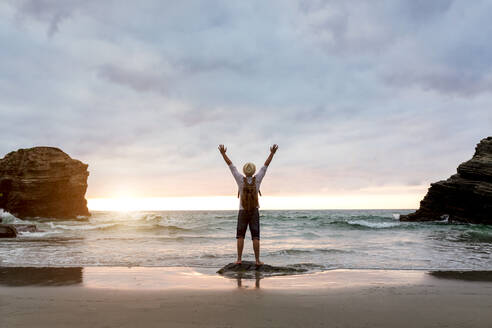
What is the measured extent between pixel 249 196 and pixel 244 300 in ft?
8.62

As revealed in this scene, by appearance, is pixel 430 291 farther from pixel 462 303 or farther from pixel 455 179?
pixel 455 179

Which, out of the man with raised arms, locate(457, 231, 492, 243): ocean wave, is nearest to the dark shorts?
the man with raised arms

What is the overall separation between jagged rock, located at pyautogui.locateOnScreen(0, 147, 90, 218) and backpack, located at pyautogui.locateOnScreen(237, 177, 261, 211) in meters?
46.7

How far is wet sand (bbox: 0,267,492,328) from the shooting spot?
10.8ft

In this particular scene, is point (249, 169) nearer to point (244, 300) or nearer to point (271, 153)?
point (271, 153)

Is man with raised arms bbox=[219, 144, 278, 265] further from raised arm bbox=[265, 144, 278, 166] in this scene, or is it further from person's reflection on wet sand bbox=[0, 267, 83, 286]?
person's reflection on wet sand bbox=[0, 267, 83, 286]

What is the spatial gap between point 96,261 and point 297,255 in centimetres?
556

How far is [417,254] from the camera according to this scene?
10320 millimetres

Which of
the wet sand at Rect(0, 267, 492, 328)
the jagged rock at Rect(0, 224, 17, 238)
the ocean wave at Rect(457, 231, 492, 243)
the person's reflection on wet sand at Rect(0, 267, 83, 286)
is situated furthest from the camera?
the jagged rock at Rect(0, 224, 17, 238)

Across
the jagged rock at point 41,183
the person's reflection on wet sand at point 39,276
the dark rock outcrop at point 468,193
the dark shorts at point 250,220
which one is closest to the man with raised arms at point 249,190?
the dark shorts at point 250,220

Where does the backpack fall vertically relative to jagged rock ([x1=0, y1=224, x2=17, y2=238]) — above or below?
above

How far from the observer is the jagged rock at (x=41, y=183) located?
44.3 m

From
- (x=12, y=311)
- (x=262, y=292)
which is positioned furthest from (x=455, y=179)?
(x=12, y=311)

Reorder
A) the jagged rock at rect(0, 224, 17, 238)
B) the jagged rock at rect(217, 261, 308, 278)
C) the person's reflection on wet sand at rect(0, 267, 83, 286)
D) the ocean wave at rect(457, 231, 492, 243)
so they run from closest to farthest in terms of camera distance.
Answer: the person's reflection on wet sand at rect(0, 267, 83, 286)
the jagged rock at rect(217, 261, 308, 278)
the ocean wave at rect(457, 231, 492, 243)
the jagged rock at rect(0, 224, 17, 238)
